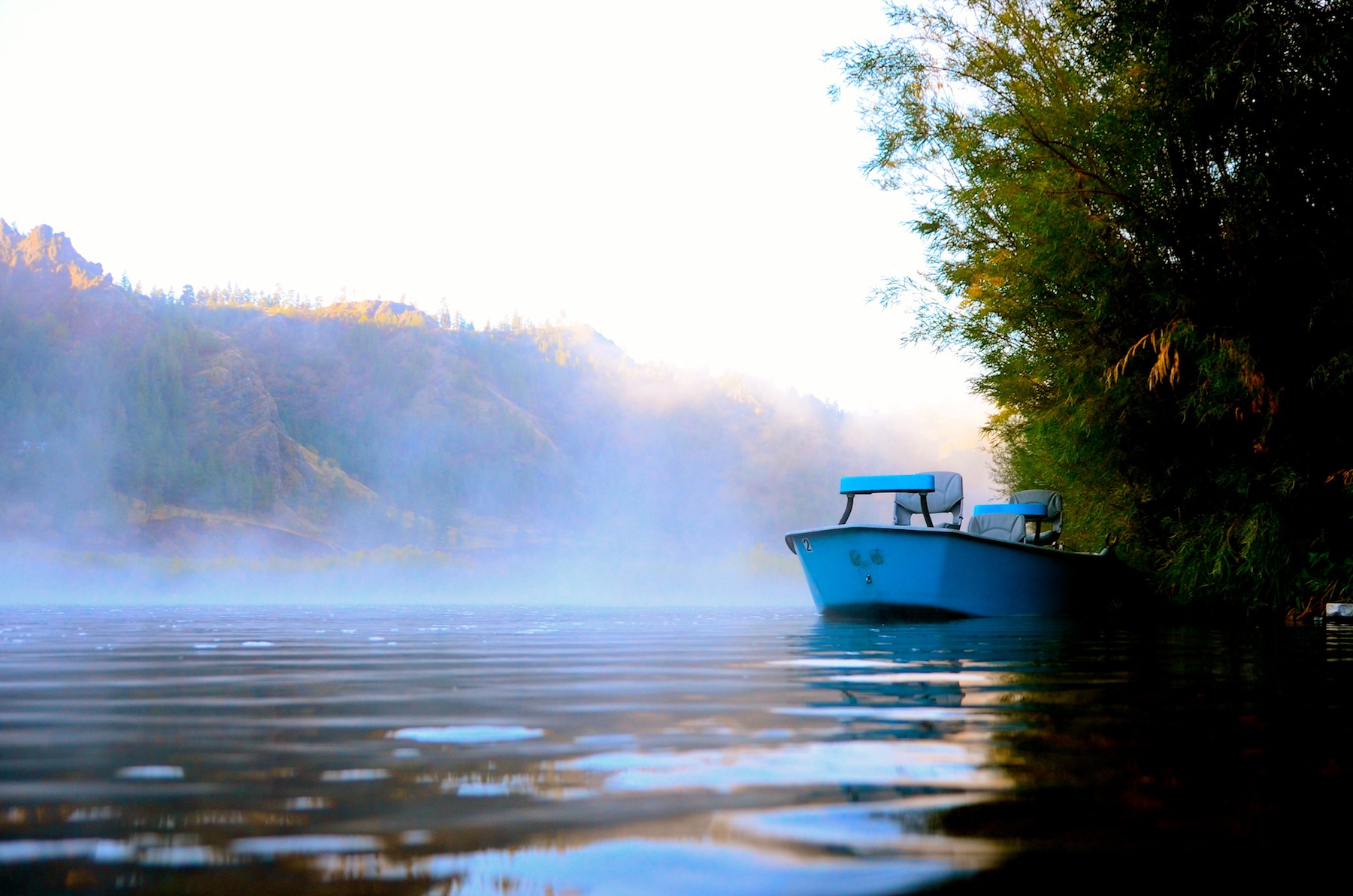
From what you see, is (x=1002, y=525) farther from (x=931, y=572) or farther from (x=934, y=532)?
(x=934, y=532)

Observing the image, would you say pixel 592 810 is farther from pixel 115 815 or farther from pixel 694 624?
pixel 694 624

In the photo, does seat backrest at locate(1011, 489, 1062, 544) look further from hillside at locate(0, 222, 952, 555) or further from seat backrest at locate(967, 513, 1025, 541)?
hillside at locate(0, 222, 952, 555)

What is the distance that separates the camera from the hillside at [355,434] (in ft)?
301

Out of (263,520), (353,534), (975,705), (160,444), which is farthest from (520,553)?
(975,705)

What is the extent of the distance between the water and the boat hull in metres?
6.15

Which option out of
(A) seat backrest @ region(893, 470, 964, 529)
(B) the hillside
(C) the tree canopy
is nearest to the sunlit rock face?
(B) the hillside

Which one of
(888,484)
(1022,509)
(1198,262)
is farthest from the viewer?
(1022,509)

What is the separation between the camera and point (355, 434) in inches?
4198

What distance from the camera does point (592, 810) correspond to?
1383mm

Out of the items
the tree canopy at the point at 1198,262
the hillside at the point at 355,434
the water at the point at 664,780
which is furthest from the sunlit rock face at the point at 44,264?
the water at the point at 664,780

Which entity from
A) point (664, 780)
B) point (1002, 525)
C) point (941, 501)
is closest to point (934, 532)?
point (941, 501)

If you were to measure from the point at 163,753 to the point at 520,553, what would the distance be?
345ft

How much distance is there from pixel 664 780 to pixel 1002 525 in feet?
35.9

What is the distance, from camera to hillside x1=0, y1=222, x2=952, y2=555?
301 feet
